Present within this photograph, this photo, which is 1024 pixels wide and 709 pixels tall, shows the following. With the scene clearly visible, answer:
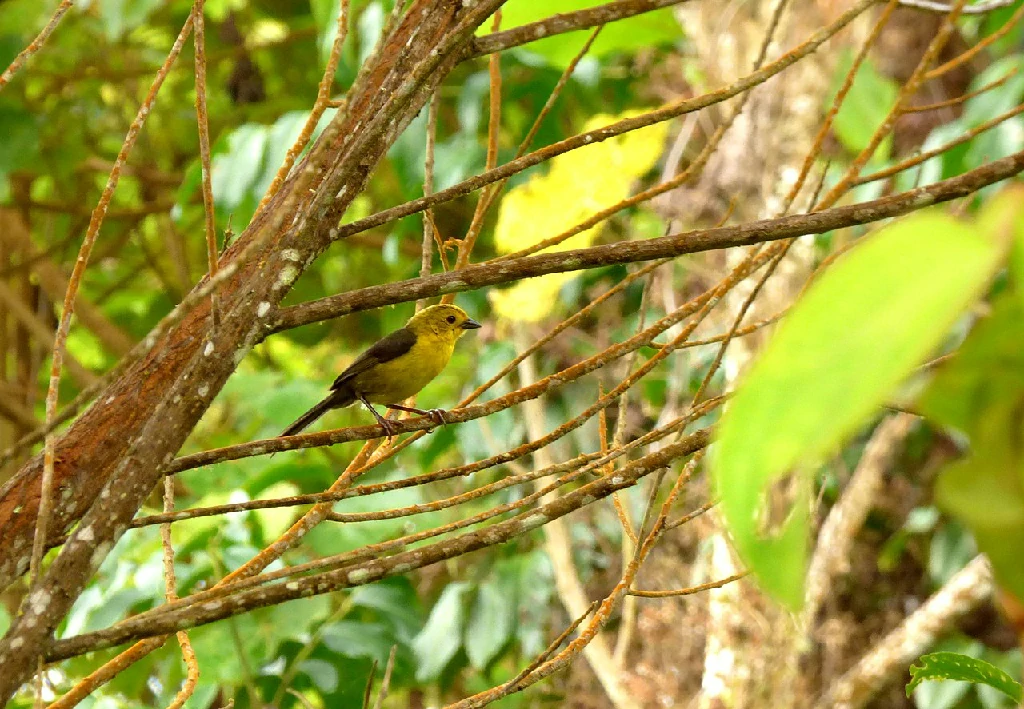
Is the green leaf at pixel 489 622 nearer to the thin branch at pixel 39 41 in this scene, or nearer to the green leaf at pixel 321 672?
the green leaf at pixel 321 672

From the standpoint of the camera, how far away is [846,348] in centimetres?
52

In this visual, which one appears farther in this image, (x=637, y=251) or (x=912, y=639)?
(x=912, y=639)

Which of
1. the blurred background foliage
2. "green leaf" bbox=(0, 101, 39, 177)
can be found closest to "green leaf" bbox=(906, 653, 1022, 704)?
the blurred background foliage

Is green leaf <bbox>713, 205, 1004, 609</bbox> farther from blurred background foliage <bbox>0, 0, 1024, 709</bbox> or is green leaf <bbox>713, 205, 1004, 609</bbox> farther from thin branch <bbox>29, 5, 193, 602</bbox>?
blurred background foliage <bbox>0, 0, 1024, 709</bbox>

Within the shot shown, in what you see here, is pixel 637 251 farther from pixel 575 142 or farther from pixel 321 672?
pixel 321 672

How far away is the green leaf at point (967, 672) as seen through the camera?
168cm

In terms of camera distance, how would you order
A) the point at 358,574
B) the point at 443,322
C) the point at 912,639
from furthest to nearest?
the point at 912,639, the point at 443,322, the point at 358,574

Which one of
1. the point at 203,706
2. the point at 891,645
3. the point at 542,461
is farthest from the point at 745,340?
the point at 203,706

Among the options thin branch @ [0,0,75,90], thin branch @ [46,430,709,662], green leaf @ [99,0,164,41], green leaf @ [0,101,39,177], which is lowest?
thin branch @ [46,430,709,662]

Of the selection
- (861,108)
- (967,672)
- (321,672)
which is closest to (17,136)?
(321,672)

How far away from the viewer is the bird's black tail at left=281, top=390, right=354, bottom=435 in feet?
10.7

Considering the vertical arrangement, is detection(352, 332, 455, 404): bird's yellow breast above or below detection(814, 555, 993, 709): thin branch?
above

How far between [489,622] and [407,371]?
55.7 inches

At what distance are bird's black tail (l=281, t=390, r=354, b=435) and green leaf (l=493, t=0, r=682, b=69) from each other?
120cm
